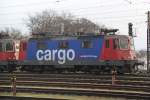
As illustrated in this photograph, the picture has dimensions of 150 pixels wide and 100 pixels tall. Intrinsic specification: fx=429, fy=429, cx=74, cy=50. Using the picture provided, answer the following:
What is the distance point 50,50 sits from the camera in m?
35.8

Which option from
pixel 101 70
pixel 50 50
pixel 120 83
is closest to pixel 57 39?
pixel 50 50

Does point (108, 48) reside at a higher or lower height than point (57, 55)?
higher

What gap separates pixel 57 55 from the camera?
35.5 meters

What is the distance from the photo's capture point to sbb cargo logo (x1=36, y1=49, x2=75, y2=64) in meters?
34.8

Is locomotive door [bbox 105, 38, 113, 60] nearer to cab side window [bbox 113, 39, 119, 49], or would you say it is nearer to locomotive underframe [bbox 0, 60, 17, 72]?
cab side window [bbox 113, 39, 119, 49]

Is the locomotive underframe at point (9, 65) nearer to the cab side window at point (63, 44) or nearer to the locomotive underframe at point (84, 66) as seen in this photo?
the locomotive underframe at point (84, 66)

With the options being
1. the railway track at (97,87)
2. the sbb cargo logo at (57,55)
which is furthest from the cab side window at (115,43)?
the railway track at (97,87)

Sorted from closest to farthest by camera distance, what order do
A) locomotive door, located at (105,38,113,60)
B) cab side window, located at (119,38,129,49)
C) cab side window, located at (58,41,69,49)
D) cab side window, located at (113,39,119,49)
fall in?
1. cab side window, located at (113,39,119,49)
2. locomotive door, located at (105,38,113,60)
3. cab side window, located at (119,38,129,49)
4. cab side window, located at (58,41,69,49)

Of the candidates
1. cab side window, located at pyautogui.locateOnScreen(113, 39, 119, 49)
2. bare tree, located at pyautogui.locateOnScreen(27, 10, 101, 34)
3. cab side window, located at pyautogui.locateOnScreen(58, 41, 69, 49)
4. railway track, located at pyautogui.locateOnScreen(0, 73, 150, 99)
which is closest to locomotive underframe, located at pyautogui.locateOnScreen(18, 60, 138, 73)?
cab side window, located at pyautogui.locateOnScreen(113, 39, 119, 49)

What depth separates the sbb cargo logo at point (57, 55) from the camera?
114ft

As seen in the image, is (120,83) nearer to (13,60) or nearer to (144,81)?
(144,81)

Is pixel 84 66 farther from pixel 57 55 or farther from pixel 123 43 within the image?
pixel 123 43

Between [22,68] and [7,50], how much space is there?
2687mm

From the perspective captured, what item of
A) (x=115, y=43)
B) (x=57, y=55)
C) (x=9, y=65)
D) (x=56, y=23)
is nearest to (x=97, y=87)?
(x=115, y=43)
